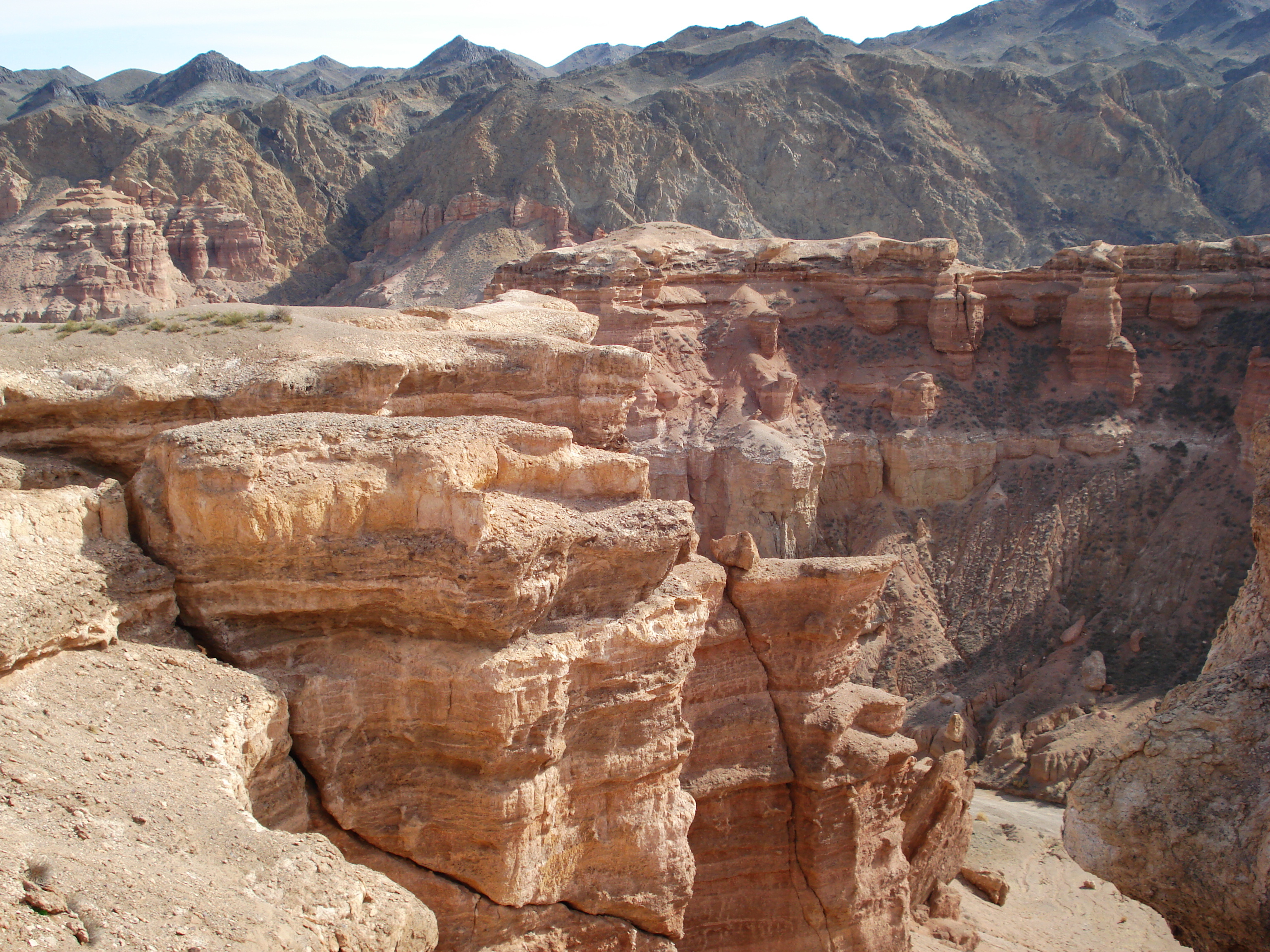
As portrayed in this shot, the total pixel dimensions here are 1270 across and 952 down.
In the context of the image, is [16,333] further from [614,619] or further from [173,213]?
[173,213]

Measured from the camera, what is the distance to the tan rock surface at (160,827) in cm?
530

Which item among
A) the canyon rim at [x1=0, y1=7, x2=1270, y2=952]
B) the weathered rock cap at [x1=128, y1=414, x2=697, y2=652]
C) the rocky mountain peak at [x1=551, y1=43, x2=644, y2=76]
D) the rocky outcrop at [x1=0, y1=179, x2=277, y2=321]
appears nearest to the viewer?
the canyon rim at [x1=0, y1=7, x2=1270, y2=952]

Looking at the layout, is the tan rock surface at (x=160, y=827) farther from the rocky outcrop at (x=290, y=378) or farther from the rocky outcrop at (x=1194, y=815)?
the rocky outcrop at (x=1194, y=815)

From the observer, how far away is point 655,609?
10.2 meters

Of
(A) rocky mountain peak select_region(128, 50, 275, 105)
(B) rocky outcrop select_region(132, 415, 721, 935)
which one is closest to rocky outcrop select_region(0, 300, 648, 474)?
(B) rocky outcrop select_region(132, 415, 721, 935)

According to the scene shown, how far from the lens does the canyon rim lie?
23.0ft

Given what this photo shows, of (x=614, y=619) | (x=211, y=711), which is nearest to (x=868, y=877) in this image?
(x=614, y=619)

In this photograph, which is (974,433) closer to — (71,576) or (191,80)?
(71,576)

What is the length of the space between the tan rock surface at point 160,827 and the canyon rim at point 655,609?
1.1 inches

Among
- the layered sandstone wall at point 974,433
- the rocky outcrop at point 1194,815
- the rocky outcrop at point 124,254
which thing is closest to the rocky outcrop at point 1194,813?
the rocky outcrop at point 1194,815

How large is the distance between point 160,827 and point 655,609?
5127 mm

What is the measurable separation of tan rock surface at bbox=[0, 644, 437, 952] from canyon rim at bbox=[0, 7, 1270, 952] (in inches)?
1.1

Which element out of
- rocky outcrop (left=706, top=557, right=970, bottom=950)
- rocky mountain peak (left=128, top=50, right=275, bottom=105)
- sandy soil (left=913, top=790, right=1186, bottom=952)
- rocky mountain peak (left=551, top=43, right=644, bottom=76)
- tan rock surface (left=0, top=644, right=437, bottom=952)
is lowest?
sandy soil (left=913, top=790, right=1186, bottom=952)

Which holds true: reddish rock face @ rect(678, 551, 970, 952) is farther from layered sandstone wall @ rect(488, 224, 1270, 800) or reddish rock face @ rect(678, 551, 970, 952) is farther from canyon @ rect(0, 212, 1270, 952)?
layered sandstone wall @ rect(488, 224, 1270, 800)
